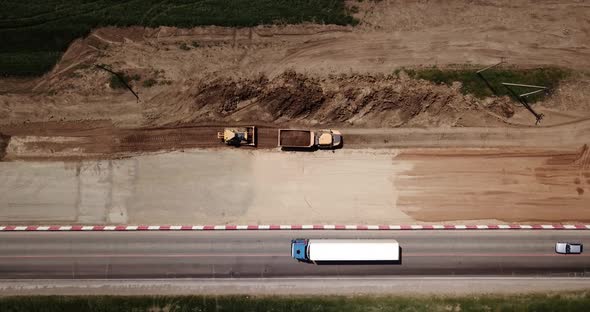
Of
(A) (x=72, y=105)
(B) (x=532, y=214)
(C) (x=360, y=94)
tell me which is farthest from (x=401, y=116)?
(A) (x=72, y=105)

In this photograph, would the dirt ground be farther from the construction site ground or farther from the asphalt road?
the asphalt road

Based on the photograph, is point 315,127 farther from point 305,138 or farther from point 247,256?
point 247,256

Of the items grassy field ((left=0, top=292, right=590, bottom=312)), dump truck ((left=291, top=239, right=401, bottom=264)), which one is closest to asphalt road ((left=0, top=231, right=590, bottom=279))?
dump truck ((left=291, top=239, right=401, bottom=264))

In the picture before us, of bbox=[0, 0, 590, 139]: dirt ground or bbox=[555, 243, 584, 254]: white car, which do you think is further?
bbox=[0, 0, 590, 139]: dirt ground

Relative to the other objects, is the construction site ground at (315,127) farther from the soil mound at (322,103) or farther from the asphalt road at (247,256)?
the asphalt road at (247,256)

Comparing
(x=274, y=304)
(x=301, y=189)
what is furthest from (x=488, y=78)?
(x=274, y=304)
